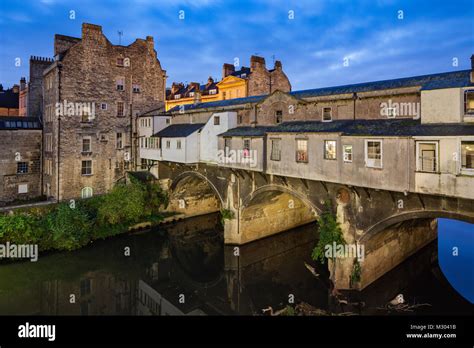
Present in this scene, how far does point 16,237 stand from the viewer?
25.1 meters

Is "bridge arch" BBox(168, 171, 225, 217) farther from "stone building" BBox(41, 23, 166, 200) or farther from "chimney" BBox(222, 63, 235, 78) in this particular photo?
"chimney" BBox(222, 63, 235, 78)

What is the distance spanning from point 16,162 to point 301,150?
99.3 ft

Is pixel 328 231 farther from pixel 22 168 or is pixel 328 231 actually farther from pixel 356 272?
pixel 22 168

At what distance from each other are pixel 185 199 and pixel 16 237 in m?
16.5

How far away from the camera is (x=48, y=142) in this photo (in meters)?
34.9

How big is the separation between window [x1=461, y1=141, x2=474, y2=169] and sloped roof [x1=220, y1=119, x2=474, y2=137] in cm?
57

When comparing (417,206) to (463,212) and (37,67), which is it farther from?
(37,67)

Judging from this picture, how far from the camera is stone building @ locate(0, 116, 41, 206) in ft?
109

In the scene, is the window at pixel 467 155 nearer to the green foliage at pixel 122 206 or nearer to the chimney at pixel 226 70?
the green foliage at pixel 122 206

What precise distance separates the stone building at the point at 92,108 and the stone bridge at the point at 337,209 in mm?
6420

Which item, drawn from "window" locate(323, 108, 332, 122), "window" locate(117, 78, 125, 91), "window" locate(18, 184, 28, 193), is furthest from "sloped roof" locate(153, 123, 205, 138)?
"window" locate(18, 184, 28, 193)

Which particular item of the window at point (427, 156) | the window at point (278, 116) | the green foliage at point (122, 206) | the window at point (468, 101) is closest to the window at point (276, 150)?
the window at point (278, 116)

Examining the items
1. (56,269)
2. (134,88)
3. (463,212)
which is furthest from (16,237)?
(463,212)

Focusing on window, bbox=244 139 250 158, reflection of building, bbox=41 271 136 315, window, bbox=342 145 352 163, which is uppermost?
window, bbox=244 139 250 158
